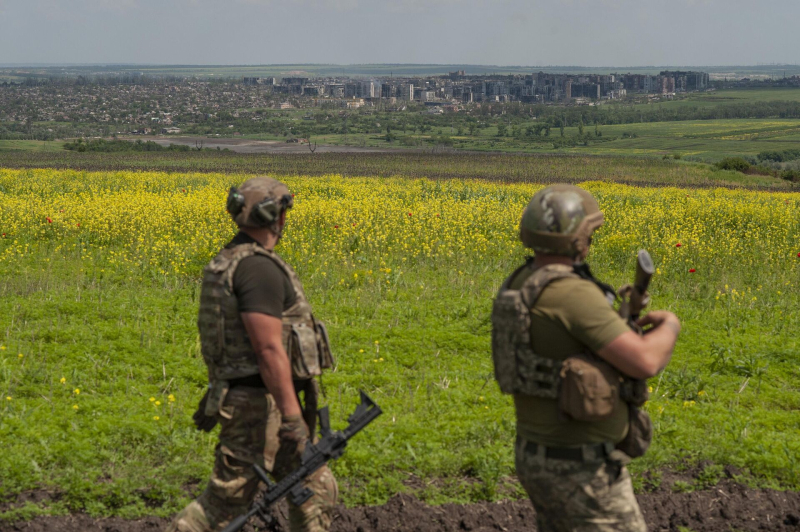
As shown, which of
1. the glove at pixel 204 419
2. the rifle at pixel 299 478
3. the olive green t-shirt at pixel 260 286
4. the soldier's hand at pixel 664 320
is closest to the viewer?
the soldier's hand at pixel 664 320

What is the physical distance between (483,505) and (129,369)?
4.35m

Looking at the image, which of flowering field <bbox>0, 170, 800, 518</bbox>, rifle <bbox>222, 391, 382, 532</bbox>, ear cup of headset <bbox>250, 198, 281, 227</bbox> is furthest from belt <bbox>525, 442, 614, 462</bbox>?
flowering field <bbox>0, 170, 800, 518</bbox>

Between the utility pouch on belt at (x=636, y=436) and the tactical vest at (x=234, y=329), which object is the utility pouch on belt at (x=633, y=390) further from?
the tactical vest at (x=234, y=329)

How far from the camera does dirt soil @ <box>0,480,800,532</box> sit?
562 cm

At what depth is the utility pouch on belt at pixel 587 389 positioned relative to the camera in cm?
324

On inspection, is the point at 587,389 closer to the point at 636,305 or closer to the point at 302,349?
the point at 636,305

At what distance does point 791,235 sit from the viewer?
1844 centimetres

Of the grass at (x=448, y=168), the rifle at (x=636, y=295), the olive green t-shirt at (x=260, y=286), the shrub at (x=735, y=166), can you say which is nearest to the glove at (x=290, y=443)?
the olive green t-shirt at (x=260, y=286)

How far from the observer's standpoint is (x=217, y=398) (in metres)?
4.03

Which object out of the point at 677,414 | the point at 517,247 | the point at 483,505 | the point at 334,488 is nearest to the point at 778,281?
the point at 517,247

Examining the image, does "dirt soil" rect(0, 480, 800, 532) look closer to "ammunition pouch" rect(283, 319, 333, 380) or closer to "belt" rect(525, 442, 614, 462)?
"ammunition pouch" rect(283, 319, 333, 380)

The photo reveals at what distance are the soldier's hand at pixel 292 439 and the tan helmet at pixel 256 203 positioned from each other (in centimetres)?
96

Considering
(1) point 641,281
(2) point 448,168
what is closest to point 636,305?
(1) point 641,281

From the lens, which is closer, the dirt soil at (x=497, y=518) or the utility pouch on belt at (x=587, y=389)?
the utility pouch on belt at (x=587, y=389)
